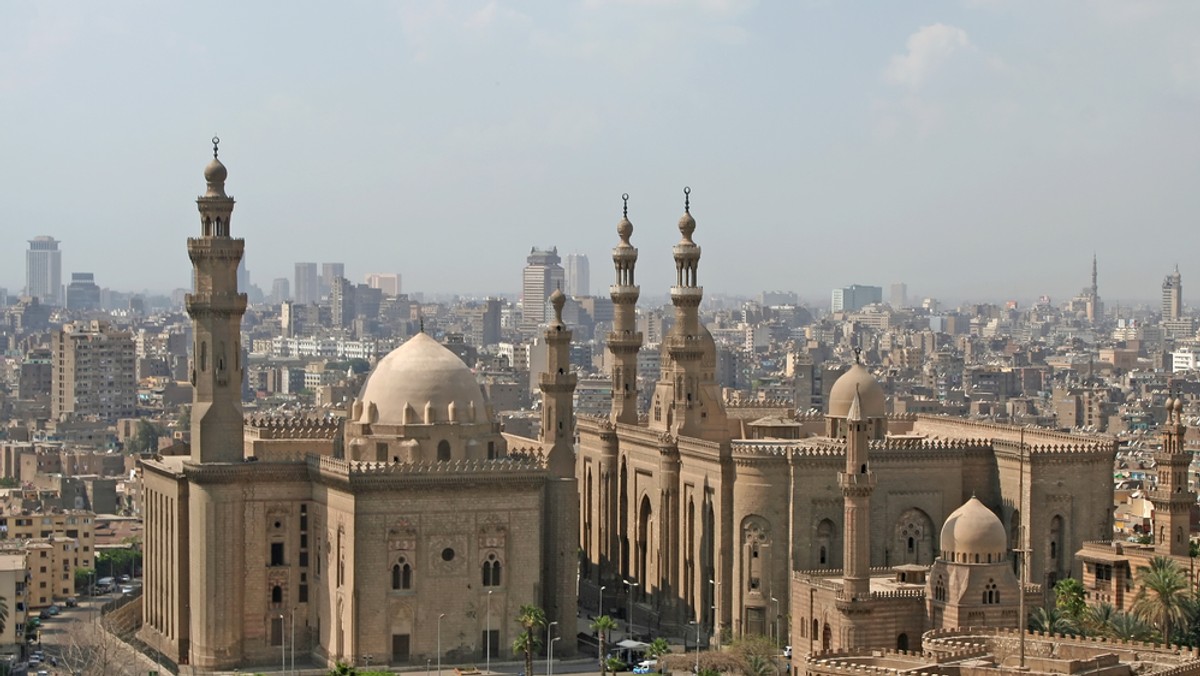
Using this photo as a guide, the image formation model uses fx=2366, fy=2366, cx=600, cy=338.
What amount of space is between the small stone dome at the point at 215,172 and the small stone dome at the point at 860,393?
58.7ft

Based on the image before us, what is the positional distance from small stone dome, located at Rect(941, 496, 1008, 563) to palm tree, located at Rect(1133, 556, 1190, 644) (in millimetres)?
4543

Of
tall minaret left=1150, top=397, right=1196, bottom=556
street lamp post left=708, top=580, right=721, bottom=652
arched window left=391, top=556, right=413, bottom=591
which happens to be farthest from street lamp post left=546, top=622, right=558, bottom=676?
tall minaret left=1150, top=397, right=1196, bottom=556

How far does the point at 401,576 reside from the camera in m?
60.8

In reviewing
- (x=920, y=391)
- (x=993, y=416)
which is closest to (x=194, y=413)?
(x=993, y=416)

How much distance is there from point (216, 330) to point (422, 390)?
5.88 metres

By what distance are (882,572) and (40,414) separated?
125003 mm

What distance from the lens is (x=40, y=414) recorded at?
6909 inches

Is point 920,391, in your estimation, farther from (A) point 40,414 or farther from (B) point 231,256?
(B) point 231,256

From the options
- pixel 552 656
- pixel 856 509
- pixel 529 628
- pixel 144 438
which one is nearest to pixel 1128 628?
pixel 856 509

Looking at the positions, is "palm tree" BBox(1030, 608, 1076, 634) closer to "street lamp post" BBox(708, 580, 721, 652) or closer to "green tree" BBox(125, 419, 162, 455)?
"street lamp post" BBox(708, 580, 721, 652)

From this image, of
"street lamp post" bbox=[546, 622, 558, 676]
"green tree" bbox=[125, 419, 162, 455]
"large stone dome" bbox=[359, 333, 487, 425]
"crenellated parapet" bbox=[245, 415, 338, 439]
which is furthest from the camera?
"green tree" bbox=[125, 419, 162, 455]

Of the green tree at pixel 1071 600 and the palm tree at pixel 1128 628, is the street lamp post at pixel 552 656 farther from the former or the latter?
the palm tree at pixel 1128 628

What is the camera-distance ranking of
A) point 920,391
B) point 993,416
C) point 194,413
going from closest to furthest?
1. point 194,413
2. point 993,416
3. point 920,391

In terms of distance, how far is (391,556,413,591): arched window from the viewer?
60.7m
